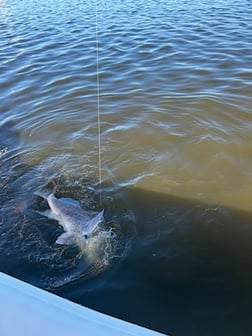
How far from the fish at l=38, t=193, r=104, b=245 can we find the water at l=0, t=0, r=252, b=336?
0.12m

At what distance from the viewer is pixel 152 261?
396 cm

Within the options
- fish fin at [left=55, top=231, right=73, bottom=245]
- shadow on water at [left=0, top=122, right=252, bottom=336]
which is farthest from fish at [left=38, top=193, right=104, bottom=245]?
shadow on water at [left=0, top=122, right=252, bottom=336]

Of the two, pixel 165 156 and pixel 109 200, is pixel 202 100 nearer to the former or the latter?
pixel 165 156

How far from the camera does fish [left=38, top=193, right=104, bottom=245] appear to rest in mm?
4105

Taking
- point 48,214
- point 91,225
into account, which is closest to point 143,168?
point 48,214

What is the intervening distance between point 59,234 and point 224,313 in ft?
6.26

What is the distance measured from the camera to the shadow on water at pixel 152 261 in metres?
3.46

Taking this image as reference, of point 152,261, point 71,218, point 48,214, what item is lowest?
point 152,261

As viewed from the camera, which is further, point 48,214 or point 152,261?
point 48,214

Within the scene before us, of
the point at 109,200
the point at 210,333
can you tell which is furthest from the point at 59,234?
the point at 210,333

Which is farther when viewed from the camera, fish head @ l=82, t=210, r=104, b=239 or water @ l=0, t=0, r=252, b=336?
fish head @ l=82, t=210, r=104, b=239

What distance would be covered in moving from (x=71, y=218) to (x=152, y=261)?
0.99m

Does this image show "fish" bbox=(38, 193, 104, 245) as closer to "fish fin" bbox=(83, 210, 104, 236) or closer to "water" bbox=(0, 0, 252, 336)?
"fish fin" bbox=(83, 210, 104, 236)

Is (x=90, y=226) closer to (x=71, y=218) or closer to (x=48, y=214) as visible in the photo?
(x=71, y=218)
